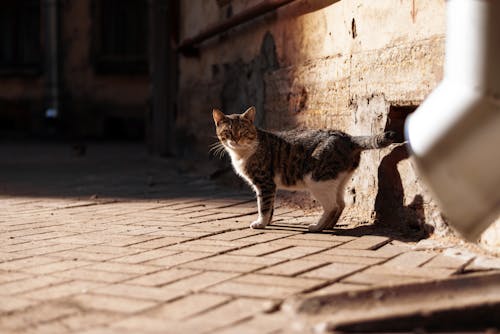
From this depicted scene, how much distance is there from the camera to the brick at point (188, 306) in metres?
2.26

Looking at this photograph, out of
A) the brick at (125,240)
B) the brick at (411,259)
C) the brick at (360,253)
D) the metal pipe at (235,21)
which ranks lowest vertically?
the brick at (411,259)

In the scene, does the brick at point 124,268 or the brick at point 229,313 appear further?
the brick at point 124,268

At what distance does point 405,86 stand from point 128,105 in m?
11.9

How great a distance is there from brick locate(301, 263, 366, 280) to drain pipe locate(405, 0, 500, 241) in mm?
630

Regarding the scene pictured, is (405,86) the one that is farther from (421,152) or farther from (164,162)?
(164,162)

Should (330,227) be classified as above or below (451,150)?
below

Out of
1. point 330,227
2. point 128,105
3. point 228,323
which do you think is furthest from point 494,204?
point 128,105

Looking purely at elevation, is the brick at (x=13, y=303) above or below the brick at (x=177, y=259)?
below

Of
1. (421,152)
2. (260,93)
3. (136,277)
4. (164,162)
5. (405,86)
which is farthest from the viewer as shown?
(164,162)

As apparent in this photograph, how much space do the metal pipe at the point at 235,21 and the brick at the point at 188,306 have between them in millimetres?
3176

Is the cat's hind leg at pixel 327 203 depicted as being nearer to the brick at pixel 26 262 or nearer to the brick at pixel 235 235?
the brick at pixel 235 235

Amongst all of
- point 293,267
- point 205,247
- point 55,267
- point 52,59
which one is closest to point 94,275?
point 55,267

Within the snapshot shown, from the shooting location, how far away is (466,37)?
2.26 meters

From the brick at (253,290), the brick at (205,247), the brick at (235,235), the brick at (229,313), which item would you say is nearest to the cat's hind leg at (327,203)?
the brick at (235,235)
